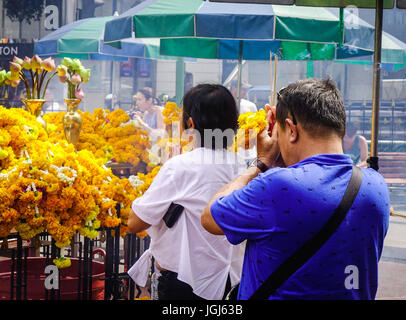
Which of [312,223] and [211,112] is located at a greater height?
[211,112]

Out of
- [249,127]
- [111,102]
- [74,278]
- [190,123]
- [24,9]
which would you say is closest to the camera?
[249,127]

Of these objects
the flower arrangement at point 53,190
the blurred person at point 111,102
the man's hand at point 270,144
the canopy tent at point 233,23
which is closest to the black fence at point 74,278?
the flower arrangement at point 53,190

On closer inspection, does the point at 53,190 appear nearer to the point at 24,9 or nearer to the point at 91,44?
the point at 91,44

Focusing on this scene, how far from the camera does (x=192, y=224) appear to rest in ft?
7.73

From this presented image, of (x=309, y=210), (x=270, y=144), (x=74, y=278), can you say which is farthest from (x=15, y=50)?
(x=309, y=210)

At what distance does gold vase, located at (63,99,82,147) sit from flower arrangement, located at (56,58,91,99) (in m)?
0.07

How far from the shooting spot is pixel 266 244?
1.60 meters

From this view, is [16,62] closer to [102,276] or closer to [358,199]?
[102,276]

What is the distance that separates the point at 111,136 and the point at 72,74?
576mm

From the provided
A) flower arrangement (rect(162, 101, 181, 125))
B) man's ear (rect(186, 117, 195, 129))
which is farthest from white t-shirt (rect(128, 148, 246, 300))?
flower arrangement (rect(162, 101, 181, 125))

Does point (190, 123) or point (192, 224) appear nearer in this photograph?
point (192, 224)

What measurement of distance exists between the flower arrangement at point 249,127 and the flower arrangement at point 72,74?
1758 millimetres

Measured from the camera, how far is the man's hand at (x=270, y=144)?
187cm

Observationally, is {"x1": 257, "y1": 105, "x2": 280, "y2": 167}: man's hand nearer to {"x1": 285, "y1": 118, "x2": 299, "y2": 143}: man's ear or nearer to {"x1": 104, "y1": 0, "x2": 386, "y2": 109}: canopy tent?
{"x1": 285, "y1": 118, "x2": 299, "y2": 143}: man's ear
